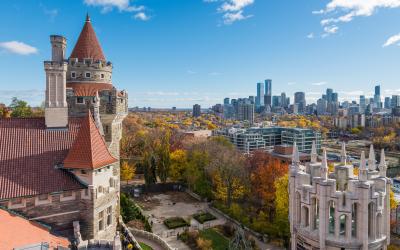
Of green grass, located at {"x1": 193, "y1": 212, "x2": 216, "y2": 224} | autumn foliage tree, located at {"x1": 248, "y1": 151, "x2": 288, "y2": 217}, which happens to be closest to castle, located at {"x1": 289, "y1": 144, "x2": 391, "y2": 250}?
autumn foliage tree, located at {"x1": 248, "y1": 151, "x2": 288, "y2": 217}

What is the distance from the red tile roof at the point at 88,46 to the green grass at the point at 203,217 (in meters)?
23.3

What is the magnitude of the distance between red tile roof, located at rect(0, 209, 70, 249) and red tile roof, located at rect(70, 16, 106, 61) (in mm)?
14306

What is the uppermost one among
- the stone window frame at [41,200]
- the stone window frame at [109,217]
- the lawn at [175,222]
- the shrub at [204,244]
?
the stone window frame at [41,200]

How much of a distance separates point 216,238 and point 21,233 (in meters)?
22.8

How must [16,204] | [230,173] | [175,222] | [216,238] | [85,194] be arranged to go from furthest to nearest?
[230,173], [175,222], [216,238], [85,194], [16,204]

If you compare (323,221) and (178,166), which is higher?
(323,221)

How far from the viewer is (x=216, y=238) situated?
107ft

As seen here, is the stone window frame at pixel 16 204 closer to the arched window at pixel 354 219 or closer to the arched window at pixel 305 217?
the arched window at pixel 305 217

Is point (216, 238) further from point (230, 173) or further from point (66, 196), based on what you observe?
point (66, 196)

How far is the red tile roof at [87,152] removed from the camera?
16.6m

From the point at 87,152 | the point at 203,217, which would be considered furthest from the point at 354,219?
the point at 203,217

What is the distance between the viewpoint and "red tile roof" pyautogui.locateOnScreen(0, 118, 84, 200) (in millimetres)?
15438

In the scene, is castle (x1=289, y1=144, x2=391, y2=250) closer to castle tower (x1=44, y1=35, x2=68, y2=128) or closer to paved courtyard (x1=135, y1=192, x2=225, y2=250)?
castle tower (x1=44, y1=35, x2=68, y2=128)

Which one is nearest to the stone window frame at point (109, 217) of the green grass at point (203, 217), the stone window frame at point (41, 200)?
the stone window frame at point (41, 200)
